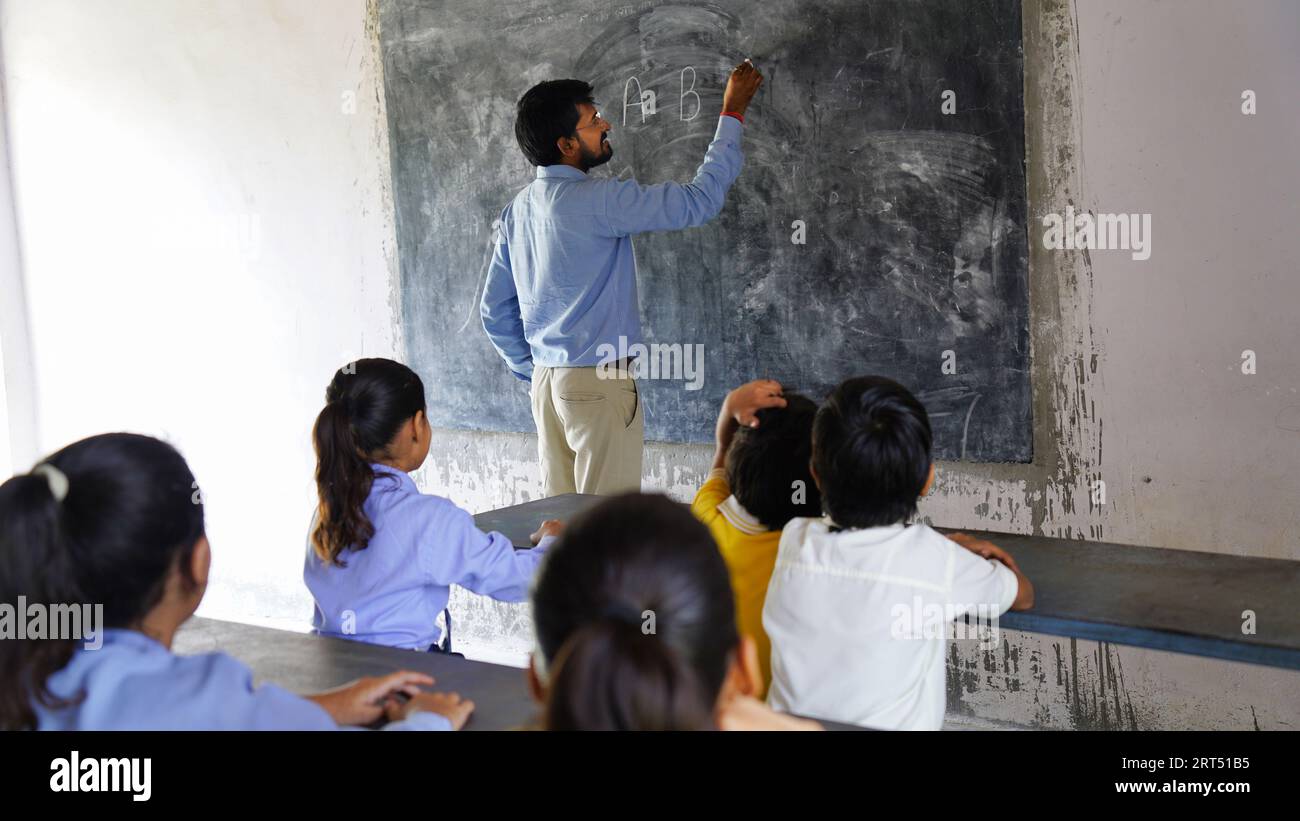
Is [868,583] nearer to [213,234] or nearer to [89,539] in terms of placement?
[89,539]

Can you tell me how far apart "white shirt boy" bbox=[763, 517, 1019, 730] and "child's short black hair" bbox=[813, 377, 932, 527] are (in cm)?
4

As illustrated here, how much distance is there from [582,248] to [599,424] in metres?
0.51

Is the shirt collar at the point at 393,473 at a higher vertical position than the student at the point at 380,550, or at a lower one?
higher

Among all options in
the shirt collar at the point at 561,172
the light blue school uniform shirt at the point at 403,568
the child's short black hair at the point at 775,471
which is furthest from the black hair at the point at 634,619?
the shirt collar at the point at 561,172

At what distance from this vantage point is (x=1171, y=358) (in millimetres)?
2979

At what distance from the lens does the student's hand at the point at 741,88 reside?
3061 millimetres

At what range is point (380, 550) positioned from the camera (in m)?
2.13

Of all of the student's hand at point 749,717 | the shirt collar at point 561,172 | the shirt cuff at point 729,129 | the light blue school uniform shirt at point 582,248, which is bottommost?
the student's hand at point 749,717

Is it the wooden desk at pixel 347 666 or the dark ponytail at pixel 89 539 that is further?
the wooden desk at pixel 347 666

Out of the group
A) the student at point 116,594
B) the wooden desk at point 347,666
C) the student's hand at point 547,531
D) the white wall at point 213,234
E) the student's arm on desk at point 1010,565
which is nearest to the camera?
the student at point 116,594

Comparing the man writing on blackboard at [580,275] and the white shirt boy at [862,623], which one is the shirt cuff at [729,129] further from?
the white shirt boy at [862,623]

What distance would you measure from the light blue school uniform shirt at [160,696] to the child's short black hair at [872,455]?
82 cm

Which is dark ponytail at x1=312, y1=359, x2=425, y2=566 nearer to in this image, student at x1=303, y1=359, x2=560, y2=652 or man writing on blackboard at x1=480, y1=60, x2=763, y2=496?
student at x1=303, y1=359, x2=560, y2=652

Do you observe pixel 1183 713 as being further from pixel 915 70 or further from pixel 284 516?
pixel 284 516
